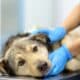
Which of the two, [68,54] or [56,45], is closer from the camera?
[68,54]

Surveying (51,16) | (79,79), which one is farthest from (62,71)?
(51,16)

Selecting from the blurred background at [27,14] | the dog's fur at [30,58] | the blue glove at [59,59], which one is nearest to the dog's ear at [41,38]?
the dog's fur at [30,58]

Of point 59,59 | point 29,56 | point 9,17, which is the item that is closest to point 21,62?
point 29,56

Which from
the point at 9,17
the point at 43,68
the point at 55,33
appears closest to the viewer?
the point at 43,68

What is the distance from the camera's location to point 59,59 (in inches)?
39.5

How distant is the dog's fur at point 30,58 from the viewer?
96cm

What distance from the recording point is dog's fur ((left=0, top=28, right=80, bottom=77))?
3.15 ft

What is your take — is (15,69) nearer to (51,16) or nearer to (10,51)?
(10,51)

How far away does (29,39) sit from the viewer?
3.75 feet

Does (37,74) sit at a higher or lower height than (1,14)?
lower

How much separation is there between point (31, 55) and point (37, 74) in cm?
12

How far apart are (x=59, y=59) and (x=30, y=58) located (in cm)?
13

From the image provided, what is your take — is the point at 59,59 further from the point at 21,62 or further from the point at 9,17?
the point at 9,17

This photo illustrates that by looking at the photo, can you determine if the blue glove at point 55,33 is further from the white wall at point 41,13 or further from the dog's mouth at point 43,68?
the white wall at point 41,13
